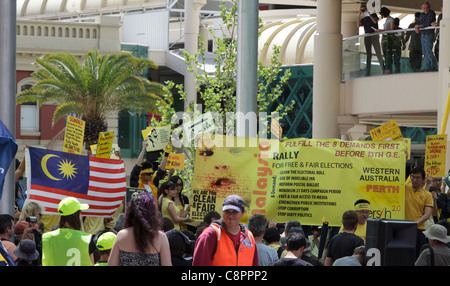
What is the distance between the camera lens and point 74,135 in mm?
13836

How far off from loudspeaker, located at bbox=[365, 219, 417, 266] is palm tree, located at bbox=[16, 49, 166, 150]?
27358mm

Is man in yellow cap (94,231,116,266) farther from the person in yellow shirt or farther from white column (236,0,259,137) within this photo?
the person in yellow shirt

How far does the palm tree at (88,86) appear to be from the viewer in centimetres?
3497

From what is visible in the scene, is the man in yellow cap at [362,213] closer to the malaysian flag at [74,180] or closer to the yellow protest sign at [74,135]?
the malaysian flag at [74,180]

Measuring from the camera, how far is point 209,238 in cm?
750

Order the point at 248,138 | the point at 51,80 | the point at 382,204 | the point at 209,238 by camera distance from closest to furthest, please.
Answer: the point at 209,238, the point at 382,204, the point at 248,138, the point at 51,80

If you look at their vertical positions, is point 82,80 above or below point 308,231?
above

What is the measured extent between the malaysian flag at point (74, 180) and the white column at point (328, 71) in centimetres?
1150

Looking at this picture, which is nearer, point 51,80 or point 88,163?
point 88,163

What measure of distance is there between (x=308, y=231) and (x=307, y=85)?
26496 mm

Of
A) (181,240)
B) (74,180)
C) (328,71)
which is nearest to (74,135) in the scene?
(74,180)

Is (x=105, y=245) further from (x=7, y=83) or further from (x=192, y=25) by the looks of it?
(x=192, y=25)
